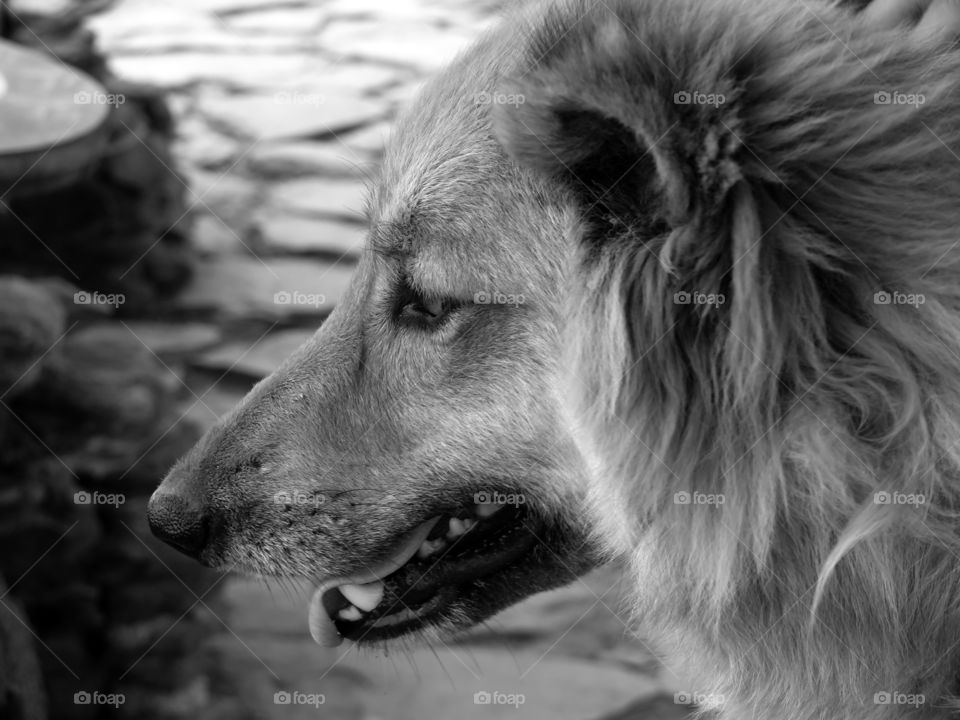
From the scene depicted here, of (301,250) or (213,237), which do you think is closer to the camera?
(301,250)

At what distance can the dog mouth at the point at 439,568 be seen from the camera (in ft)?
8.16

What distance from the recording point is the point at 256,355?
5.67 metres

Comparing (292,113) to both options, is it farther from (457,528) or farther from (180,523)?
(457,528)

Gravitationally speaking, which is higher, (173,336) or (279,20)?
(279,20)

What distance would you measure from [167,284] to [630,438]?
4.78 metres

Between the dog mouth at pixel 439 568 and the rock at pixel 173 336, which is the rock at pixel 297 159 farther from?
the dog mouth at pixel 439 568

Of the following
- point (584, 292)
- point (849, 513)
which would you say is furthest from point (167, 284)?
point (849, 513)

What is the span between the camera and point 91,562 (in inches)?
154

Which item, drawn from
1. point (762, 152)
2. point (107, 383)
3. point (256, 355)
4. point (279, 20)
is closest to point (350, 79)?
point (279, 20)

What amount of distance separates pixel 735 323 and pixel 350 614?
1233mm

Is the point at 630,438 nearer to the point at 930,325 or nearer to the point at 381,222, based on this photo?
the point at 930,325

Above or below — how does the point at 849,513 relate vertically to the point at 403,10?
above

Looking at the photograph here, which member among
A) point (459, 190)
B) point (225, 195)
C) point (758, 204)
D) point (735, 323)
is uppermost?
point (758, 204)

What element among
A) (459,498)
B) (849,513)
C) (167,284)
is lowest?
(167,284)
